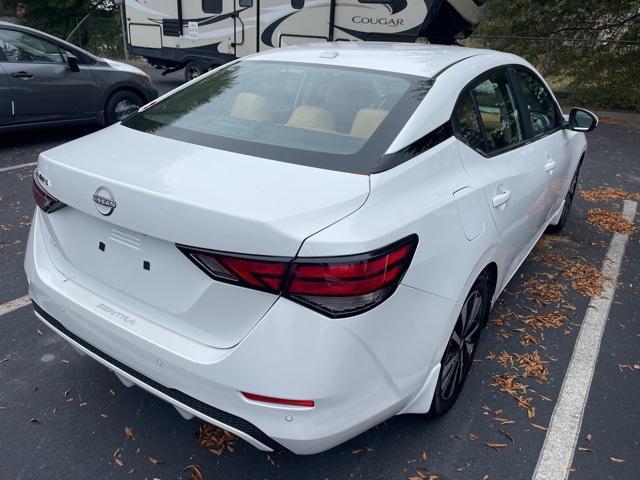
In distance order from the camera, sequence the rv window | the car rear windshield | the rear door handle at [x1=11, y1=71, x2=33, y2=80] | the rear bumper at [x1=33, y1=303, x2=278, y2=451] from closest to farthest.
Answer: the rear bumper at [x1=33, y1=303, x2=278, y2=451] → the car rear windshield → the rear door handle at [x1=11, y1=71, x2=33, y2=80] → the rv window

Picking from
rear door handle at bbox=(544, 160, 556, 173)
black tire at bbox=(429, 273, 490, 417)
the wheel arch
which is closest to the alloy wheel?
black tire at bbox=(429, 273, 490, 417)

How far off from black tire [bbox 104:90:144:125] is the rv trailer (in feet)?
12.4

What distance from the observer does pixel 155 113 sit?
2826 millimetres

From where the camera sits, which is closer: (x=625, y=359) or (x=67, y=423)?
(x=67, y=423)

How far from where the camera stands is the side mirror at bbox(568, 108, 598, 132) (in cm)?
402

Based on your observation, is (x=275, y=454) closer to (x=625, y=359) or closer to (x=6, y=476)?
(x=6, y=476)

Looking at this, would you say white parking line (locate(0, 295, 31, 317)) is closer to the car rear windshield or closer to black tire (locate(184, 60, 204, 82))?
the car rear windshield

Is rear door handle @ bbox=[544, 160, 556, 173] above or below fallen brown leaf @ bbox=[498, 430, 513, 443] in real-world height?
above

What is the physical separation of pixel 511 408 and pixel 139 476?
5.81 feet

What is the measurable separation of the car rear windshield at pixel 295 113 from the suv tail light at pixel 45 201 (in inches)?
20.4

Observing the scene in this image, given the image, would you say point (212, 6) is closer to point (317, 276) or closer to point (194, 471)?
point (194, 471)

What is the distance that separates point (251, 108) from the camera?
2.74m

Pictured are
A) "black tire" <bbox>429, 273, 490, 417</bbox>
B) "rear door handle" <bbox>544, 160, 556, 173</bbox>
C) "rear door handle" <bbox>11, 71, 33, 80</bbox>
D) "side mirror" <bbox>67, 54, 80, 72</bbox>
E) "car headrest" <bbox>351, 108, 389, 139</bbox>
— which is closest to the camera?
"car headrest" <bbox>351, 108, 389, 139</bbox>

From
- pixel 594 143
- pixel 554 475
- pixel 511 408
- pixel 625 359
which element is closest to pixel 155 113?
pixel 511 408
